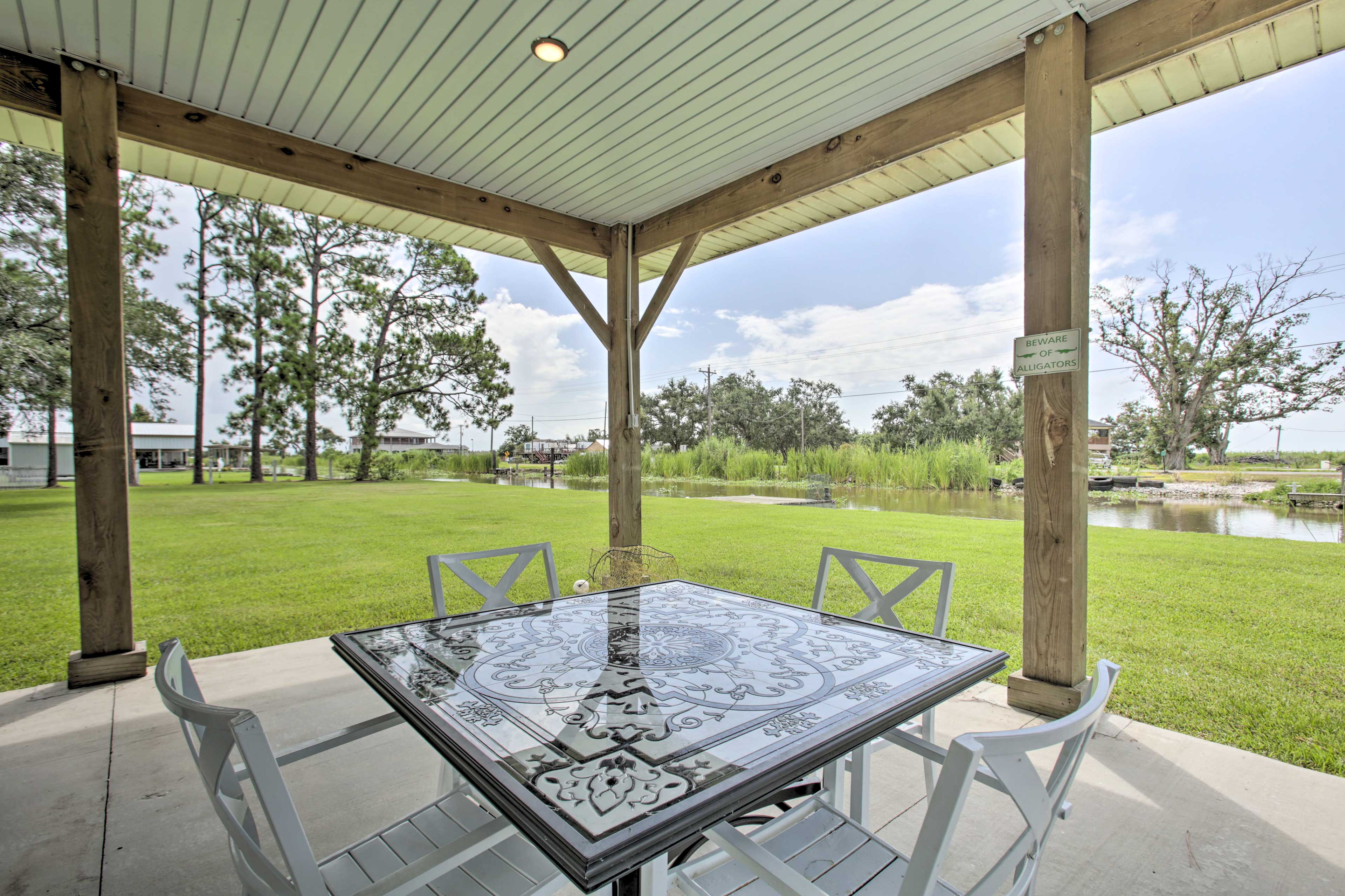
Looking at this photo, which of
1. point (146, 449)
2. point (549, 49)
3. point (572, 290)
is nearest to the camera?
point (549, 49)

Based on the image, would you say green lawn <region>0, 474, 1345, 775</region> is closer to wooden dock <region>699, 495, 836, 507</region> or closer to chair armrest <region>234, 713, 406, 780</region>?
wooden dock <region>699, 495, 836, 507</region>

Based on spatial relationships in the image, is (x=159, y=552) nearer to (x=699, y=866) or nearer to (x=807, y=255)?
(x=699, y=866)

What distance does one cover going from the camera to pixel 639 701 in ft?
3.43

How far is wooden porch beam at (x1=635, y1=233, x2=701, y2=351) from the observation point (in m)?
3.82

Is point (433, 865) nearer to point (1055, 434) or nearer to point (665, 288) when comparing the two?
point (1055, 434)

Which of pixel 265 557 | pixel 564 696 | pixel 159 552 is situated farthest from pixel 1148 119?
pixel 159 552

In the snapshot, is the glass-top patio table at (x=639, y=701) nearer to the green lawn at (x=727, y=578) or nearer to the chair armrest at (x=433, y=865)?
the chair armrest at (x=433, y=865)

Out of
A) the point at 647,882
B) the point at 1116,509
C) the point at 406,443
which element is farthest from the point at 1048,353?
the point at 406,443

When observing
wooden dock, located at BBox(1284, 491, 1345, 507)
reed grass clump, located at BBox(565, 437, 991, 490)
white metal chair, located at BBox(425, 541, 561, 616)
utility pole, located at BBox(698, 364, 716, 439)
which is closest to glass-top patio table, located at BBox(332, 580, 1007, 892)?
white metal chair, located at BBox(425, 541, 561, 616)

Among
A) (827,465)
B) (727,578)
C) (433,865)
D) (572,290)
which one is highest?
(572,290)

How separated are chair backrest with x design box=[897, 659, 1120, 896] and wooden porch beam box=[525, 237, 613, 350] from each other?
3.58 meters

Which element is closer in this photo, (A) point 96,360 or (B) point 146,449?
(A) point 96,360

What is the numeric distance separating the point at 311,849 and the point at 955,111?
3.12 meters

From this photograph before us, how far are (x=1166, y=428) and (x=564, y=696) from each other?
230 inches
